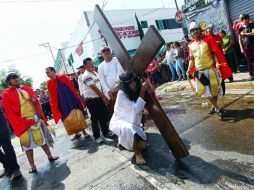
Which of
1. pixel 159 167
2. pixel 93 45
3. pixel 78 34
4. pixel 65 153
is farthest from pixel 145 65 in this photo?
pixel 78 34

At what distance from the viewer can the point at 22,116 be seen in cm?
507

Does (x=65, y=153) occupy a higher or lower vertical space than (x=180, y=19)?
lower

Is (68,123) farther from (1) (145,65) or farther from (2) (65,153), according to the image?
(1) (145,65)

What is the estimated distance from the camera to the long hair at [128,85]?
3.63 m

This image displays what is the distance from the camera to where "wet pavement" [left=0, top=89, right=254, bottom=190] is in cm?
306

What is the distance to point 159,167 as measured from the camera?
11.9 feet

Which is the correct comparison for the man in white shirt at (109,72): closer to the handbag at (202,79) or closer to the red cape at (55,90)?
the red cape at (55,90)

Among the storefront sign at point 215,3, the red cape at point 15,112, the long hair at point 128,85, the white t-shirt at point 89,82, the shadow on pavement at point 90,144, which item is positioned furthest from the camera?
the storefront sign at point 215,3

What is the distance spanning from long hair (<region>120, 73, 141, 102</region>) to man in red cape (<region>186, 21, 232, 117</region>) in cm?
194

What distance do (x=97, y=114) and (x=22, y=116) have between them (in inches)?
64.0

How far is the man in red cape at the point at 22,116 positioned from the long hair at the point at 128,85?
2300mm

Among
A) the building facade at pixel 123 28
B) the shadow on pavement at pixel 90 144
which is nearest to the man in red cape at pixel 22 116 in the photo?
the shadow on pavement at pixel 90 144

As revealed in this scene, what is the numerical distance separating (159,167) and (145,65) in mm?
1458

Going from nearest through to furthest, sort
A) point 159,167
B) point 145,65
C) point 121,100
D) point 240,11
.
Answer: point 145,65
point 159,167
point 121,100
point 240,11
